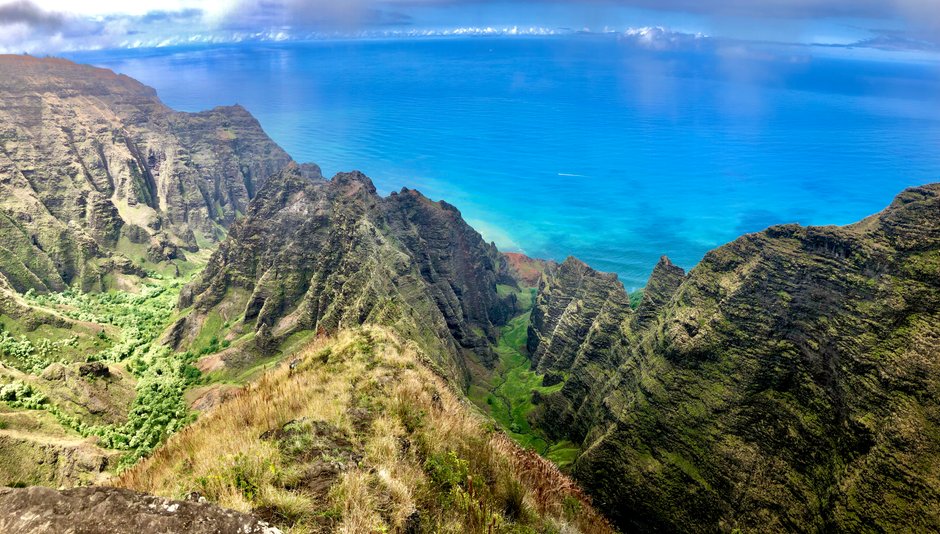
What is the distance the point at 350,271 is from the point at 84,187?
13921cm

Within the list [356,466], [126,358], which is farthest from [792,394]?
[126,358]

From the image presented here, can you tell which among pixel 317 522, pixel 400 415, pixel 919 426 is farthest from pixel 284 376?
pixel 919 426

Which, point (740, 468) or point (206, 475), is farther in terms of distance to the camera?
point (740, 468)

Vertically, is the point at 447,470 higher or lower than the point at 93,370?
higher

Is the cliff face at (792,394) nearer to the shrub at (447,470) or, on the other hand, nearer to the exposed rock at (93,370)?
the shrub at (447,470)

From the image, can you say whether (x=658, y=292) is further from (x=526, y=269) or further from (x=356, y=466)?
(x=526, y=269)

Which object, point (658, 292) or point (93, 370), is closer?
point (93, 370)

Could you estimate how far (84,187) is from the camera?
149 meters

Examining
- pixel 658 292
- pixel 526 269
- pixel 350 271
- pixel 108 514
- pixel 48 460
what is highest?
pixel 108 514

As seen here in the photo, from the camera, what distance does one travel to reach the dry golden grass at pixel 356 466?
23.0ft

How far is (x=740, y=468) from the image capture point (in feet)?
108

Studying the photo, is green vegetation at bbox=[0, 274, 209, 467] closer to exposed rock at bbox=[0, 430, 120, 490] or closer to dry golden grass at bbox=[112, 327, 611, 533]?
exposed rock at bbox=[0, 430, 120, 490]

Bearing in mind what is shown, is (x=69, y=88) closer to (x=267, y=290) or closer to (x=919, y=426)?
(x=267, y=290)

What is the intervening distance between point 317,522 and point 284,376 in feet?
26.4
